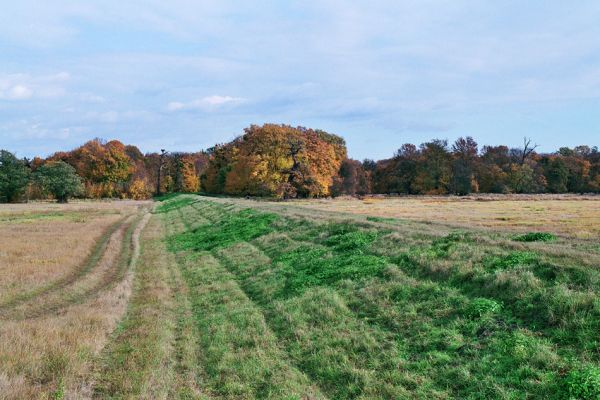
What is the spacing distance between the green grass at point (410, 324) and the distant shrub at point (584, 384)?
2cm

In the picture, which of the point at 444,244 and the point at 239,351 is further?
the point at 444,244

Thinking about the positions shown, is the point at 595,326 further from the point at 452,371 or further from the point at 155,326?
the point at 155,326

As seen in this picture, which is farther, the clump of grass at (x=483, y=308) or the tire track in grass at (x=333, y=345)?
the clump of grass at (x=483, y=308)

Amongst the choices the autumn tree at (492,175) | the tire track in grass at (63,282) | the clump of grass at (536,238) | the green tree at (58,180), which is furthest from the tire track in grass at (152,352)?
the autumn tree at (492,175)

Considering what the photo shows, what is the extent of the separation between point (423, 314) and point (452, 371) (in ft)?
8.03

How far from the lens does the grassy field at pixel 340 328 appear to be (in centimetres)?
756

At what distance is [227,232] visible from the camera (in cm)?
2698

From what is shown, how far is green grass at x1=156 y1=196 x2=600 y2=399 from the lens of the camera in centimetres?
733

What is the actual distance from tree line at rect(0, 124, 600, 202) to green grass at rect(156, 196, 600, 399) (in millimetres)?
54618

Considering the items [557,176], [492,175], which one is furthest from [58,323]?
[557,176]

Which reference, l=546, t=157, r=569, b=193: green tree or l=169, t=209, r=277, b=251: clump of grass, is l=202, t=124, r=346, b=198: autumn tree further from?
l=546, t=157, r=569, b=193: green tree

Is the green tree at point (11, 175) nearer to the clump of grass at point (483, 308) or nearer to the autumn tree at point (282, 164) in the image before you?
the autumn tree at point (282, 164)

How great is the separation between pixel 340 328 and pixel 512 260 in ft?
16.1

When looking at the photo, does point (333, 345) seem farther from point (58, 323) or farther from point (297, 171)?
point (297, 171)
